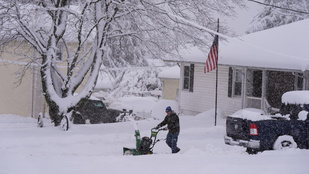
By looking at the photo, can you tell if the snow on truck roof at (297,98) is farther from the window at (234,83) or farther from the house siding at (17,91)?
the house siding at (17,91)

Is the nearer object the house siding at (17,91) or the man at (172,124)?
the man at (172,124)

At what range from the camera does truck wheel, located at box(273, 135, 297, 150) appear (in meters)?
11.6

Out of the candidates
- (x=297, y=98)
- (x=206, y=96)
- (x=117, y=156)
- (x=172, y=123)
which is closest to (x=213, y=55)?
(x=297, y=98)

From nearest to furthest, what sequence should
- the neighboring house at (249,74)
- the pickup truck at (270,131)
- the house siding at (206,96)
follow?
the pickup truck at (270,131)
the neighboring house at (249,74)
the house siding at (206,96)

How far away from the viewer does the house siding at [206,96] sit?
922 inches

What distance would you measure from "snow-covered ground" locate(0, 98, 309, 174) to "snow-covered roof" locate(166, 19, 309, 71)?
4.14 metres

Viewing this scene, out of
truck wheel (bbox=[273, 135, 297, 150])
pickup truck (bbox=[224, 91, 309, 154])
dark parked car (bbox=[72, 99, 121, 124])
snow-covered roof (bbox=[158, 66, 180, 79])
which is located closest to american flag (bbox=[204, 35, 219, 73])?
pickup truck (bbox=[224, 91, 309, 154])

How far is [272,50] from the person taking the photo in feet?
65.1

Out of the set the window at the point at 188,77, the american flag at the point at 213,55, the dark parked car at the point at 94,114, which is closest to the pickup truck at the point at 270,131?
the american flag at the point at 213,55

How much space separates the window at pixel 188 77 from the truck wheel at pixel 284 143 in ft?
48.1

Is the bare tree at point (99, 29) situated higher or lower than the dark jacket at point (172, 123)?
higher

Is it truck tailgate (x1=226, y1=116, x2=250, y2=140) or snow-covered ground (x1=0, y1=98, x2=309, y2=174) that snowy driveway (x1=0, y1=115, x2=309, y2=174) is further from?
truck tailgate (x1=226, y1=116, x2=250, y2=140)

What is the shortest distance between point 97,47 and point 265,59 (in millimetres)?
8186

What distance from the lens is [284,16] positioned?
4281 cm
